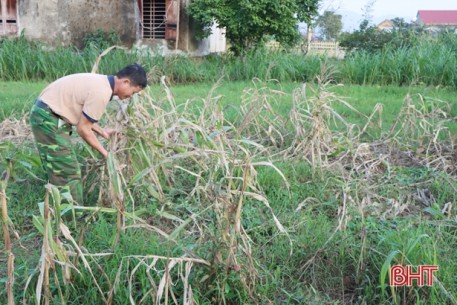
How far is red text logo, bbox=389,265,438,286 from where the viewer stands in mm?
2900

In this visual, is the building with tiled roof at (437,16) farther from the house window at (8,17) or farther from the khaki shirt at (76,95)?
the khaki shirt at (76,95)

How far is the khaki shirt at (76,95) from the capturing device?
3.64 meters

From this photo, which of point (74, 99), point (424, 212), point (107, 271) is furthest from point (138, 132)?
point (424, 212)

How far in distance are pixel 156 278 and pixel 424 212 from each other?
2.08 metres

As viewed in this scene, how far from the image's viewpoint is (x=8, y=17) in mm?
12742

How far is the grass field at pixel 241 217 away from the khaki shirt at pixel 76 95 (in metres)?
0.30

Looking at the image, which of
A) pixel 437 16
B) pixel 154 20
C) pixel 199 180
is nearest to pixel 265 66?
pixel 154 20

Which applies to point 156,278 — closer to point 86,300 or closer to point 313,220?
point 86,300

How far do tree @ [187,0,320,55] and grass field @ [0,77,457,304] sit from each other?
5813 mm

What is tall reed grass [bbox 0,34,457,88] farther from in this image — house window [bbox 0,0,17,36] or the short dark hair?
the short dark hair

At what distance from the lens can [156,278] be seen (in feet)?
9.82

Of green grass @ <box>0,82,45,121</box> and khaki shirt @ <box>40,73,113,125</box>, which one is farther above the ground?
khaki shirt @ <box>40,73,113,125</box>

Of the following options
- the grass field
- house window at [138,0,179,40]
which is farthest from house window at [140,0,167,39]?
the grass field

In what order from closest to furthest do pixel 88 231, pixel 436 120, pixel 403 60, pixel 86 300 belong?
1. pixel 86 300
2. pixel 88 231
3. pixel 436 120
4. pixel 403 60
